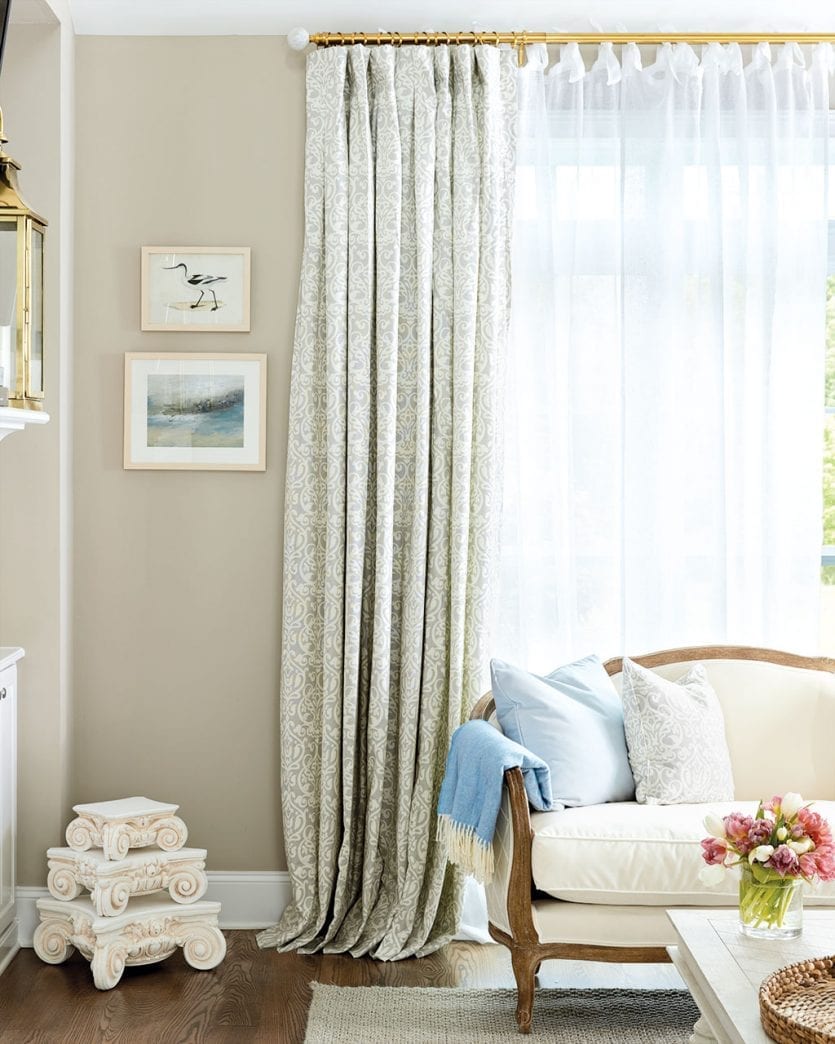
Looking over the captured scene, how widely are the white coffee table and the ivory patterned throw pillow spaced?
593 mm

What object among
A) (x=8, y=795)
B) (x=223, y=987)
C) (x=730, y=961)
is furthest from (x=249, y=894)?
(x=730, y=961)

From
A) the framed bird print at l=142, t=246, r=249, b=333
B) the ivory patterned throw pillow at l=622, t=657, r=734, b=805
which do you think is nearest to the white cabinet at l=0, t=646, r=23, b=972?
the framed bird print at l=142, t=246, r=249, b=333

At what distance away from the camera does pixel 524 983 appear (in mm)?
2662

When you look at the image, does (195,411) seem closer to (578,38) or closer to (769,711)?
(578,38)

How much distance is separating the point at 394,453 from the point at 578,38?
54.0 inches

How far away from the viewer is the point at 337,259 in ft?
10.7

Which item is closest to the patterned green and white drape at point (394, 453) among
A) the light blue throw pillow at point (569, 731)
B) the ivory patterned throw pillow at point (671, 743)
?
the light blue throw pillow at point (569, 731)

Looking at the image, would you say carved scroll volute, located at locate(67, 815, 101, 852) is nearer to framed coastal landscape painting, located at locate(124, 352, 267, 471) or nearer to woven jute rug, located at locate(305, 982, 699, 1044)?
woven jute rug, located at locate(305, 982, 699, 1044)

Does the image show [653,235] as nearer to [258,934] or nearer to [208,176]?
[208,176]

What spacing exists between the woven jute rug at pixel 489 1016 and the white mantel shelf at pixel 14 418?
1.66 m

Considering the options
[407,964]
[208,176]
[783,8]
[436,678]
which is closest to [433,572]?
[436,678]

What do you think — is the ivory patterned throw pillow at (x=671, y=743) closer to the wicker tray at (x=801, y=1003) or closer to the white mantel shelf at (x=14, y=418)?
the wicker tray at (x=801, y=1003)

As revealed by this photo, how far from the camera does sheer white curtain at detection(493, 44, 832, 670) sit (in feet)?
11.0

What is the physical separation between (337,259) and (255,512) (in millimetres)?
810
